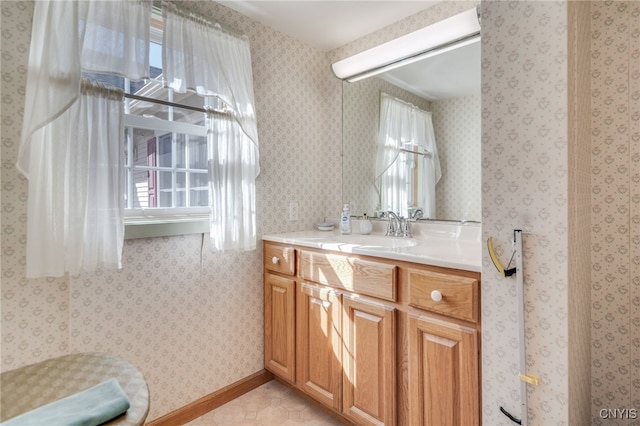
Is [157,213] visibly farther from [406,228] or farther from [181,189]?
[406,228]

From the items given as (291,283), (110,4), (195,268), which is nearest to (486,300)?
(291,283)

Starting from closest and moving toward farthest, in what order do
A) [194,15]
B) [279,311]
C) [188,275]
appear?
1. [194,15]
2. [188,275]
3. [279,311]

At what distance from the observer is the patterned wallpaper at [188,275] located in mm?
1358

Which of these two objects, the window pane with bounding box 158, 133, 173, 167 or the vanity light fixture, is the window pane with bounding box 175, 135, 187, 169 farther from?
the vanity light fixture

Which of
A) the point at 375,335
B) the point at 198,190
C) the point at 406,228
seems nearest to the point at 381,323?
the point at 375,335

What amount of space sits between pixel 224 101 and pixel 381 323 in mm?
1448

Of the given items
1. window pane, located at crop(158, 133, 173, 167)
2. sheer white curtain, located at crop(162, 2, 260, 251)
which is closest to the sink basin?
sheer white curtain, located at crop(162, 2, 260, 251)

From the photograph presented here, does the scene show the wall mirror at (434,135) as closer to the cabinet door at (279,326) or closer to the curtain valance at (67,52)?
the cabinet door at (279,326)

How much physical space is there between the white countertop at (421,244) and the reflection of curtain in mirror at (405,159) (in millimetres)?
142

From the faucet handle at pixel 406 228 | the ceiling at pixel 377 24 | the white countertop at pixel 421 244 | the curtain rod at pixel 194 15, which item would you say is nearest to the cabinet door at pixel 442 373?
the white countertop at pixel 421 244

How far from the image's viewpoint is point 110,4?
4.83ft

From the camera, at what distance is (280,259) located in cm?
205

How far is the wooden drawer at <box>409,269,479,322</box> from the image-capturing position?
4.00 feet

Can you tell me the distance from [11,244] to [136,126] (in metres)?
0.76
